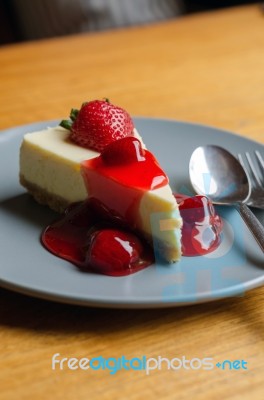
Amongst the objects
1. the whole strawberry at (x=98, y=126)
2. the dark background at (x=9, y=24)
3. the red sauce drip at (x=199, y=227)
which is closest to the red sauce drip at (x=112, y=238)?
the red sauce drip at (x=199, y=227)

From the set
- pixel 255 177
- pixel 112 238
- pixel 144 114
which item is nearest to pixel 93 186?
pixel 112 238

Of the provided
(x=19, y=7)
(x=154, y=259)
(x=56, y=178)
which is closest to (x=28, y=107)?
(x=56, y=178)

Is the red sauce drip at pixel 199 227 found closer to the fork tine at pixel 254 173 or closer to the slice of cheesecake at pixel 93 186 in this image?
the slice of cheesecake at pixel 93 186

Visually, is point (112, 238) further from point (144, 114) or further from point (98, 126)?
point (144, 114)

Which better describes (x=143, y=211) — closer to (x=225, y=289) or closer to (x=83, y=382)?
(x=225, y=289)

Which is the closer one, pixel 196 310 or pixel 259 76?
pixel 196 310

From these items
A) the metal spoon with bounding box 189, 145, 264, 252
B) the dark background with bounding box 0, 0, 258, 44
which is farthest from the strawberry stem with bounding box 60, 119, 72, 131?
the dark background with bounding box 0, 0, 258, 44

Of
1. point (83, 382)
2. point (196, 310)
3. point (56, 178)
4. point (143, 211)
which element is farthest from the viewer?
point (56, 178)
